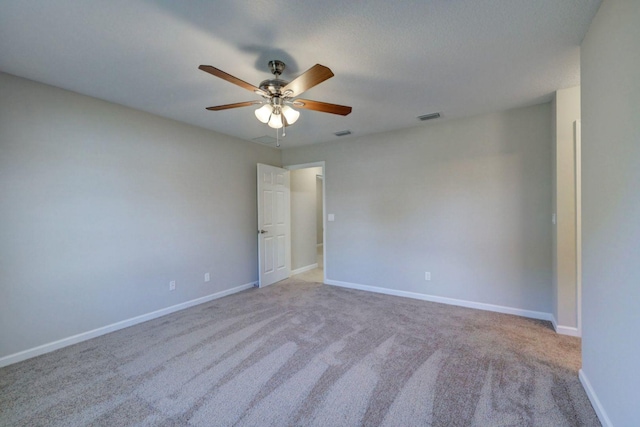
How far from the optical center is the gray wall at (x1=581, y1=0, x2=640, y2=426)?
4.15 ft

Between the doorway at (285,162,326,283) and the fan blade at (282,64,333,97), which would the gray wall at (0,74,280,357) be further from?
the fan blade at (282,64,333,97)

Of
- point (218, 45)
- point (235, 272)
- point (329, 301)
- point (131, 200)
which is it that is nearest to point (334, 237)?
point (329, 301)

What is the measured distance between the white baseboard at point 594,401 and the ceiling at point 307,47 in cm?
239

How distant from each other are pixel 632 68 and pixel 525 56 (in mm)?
1002

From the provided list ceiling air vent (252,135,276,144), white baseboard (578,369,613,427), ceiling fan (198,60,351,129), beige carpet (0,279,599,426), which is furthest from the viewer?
ceiling air vent (252,135,276,144)

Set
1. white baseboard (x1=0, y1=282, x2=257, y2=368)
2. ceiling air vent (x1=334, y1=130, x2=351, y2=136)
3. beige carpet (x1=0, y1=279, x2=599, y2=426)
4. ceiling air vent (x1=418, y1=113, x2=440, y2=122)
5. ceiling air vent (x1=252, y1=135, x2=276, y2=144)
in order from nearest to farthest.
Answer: beige carpet (x1=0, y1=279, x2=599, y2=426) → white baseboard (x1=0, y1=282, x2=257, y2=368) → ceiling air vent (x1=418, y1=113, x2=440, y2=122) → ceiling air vent (x1=334, y1=130, x2=351, y2=136) → ceiling air vent (x1=252, y1=135, x2=276, y2=144)

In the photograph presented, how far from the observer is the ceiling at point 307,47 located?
1608 millimetres

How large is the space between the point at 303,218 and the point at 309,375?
12.6 ft

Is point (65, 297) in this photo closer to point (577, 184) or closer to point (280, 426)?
point (280, 426)

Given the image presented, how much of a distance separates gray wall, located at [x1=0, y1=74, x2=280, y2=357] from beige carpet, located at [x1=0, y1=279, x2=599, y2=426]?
412mm

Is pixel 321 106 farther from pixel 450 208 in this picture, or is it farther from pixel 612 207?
pixel 450 208

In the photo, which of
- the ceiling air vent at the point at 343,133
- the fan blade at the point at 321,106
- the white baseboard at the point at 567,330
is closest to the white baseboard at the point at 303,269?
the ceiling air vent at the point at 343,133

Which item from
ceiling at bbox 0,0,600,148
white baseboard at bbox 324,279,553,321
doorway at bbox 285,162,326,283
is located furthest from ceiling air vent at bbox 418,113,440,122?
white baseboard at bbox 324,279,553,321

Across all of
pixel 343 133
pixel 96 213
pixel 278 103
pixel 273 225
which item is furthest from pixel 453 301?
pixel 96 213
